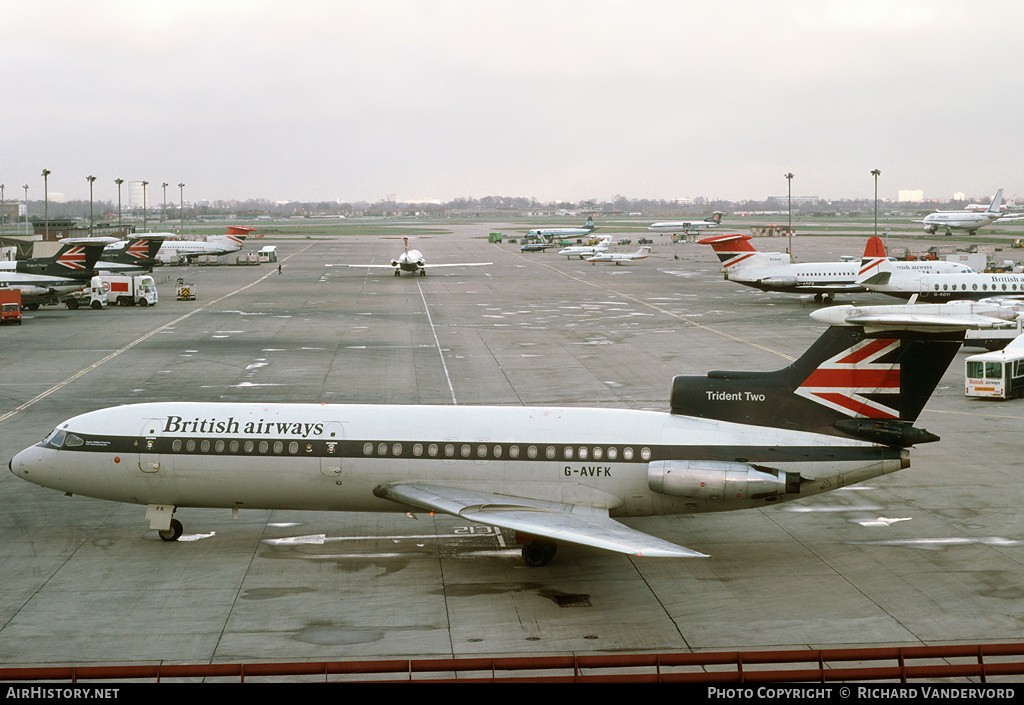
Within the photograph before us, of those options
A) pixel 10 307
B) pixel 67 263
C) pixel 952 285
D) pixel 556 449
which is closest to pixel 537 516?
pixel 556 449

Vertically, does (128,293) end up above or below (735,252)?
below

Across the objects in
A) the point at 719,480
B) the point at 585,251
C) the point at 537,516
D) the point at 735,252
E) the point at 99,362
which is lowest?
the point at 537,516

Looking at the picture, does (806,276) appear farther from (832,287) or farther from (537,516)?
(537,516)

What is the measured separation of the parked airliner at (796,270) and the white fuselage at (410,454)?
179ft

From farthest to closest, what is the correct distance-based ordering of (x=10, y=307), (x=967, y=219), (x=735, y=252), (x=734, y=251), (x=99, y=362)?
(x=967, y=219) < (x=734, y=251) < (x=735, y=252) < (x=10, y=307) < (x=99, y=362)

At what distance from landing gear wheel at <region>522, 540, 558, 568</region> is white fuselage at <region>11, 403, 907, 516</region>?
3.36 feet

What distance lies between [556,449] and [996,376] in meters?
26.7

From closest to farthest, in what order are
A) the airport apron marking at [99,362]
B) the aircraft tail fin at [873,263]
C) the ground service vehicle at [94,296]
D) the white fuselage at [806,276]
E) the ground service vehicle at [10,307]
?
the airport apron marking at [99,362] < the ground service vehicle at [10,307] < the aircraft tail fin at [873,263] < the white fuselage at [806,276] < the ground service vehicle at [94,296]

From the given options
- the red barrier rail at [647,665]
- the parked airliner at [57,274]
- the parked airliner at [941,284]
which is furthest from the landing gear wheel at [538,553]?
the parked airliner at [57,274]

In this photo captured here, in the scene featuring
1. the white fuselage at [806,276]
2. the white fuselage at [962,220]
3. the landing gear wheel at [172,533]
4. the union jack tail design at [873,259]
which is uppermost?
the white fuselage at [962,220]

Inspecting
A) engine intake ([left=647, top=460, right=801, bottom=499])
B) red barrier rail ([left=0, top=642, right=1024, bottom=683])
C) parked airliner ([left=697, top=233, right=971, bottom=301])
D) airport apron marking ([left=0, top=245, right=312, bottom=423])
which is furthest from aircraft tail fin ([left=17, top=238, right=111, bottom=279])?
red barrier rail ([left=0, top=642, right=1024, bottom=683])

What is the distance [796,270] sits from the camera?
75375mm

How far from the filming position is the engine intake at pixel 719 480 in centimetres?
2091

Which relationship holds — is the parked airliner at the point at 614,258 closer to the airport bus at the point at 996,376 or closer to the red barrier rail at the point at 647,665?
the airport bus at the point at 996,376
